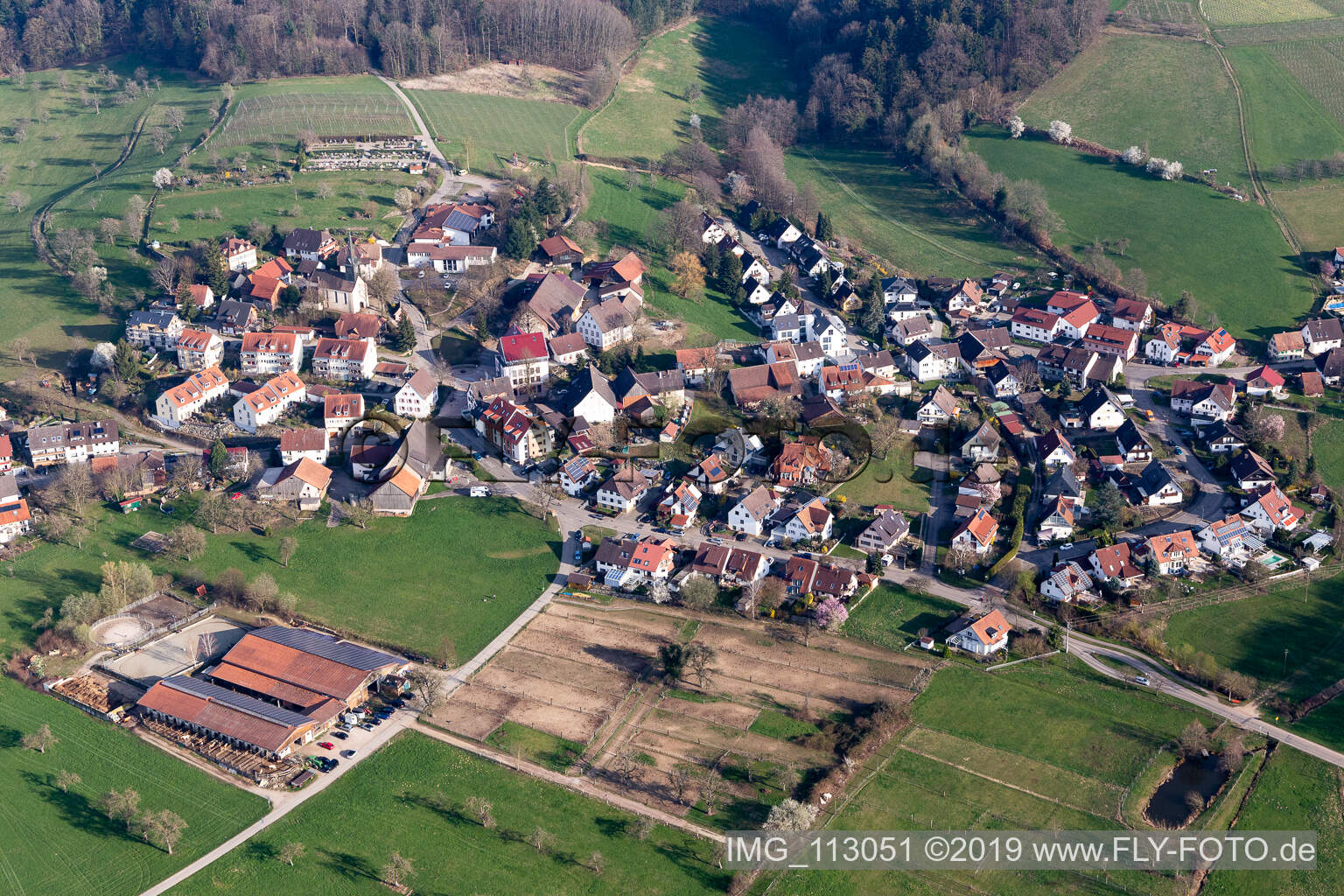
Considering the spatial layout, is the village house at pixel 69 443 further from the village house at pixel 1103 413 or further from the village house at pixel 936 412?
the village house at pixel 1103 413

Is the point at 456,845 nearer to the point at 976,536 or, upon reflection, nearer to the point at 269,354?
the point at 976,536

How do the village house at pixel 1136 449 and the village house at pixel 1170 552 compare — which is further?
the village house at pixel 1136 449

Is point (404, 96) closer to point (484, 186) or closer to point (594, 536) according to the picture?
point (484, 186)

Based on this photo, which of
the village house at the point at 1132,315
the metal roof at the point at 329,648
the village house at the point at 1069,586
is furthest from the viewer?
the village house at the point at 1132,315

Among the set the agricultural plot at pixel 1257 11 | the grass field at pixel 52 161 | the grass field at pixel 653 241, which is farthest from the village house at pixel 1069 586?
the agricultural plot at pixel 1257 11

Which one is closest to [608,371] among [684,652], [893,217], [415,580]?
[415,580]

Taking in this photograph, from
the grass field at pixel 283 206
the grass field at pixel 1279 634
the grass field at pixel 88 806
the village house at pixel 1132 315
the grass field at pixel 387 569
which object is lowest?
the grass field at pixel 88 806

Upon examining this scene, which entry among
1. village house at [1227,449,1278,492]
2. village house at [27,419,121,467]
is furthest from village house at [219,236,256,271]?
village house at [1227,449,1278,492]
